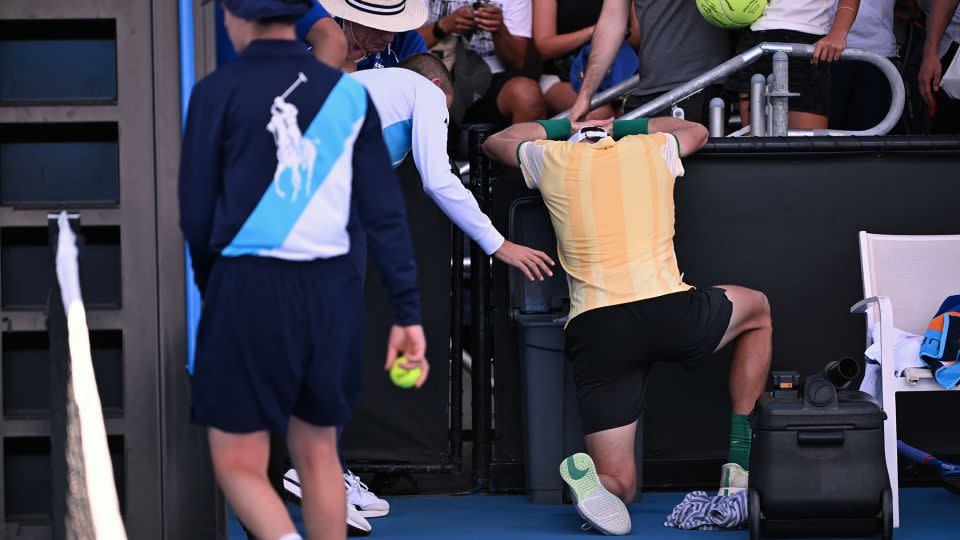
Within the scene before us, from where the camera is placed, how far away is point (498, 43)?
6.35m

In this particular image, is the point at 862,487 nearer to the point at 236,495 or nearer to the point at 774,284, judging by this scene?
the point at 774,284

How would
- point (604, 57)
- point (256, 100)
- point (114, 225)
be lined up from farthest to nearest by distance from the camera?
1. point (604, 57)
2. point (114, 225)
3. point (256, 100)

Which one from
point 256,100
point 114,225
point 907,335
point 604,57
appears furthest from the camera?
point 604,57

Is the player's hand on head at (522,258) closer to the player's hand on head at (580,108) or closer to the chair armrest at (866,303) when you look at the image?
the player's hand on head at (580,108)

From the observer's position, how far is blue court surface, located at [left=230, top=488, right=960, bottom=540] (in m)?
4.56

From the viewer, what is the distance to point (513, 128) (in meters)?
5.07

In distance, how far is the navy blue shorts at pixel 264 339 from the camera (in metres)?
3.14

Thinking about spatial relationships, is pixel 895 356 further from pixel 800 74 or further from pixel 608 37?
pixel 608 37

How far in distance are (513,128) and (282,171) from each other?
6.66ft

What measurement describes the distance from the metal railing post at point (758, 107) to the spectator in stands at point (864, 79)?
2.67 ft

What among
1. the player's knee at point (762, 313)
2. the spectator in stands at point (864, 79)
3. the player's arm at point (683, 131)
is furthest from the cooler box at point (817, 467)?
the spectator in stands at point (864, 79)

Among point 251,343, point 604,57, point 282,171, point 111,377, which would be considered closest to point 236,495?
point 251,343

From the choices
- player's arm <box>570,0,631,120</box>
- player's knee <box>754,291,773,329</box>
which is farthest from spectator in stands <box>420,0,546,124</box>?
player's knee <box>754,291,773,329</box>

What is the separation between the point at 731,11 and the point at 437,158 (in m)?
1.58
